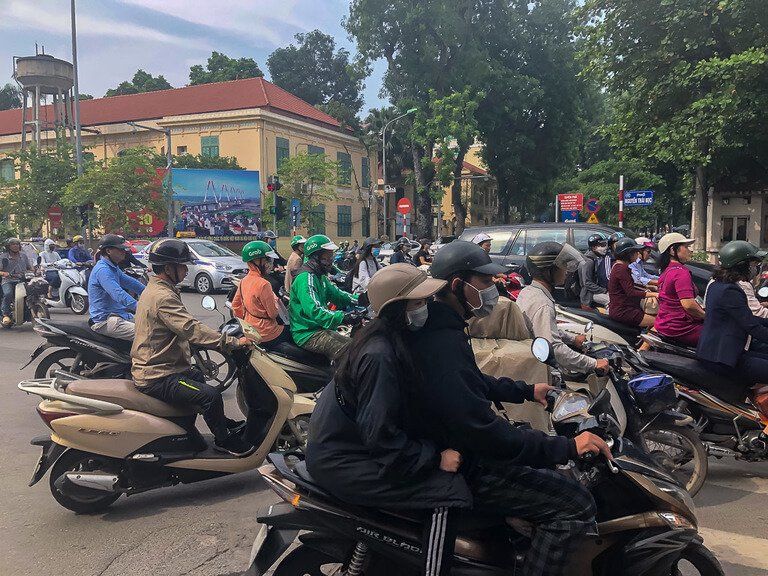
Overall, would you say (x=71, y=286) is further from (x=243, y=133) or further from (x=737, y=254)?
(x=243, y=133)

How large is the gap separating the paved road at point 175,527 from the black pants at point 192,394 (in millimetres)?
559

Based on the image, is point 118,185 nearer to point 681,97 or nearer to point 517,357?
point 681,97

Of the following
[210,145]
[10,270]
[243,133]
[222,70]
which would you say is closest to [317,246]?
[10,270]

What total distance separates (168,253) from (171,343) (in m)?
0.59

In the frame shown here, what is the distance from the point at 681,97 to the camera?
1664 centimetres

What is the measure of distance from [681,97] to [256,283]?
49.5ft

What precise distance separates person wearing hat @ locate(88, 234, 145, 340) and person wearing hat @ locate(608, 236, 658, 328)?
4.76 meters

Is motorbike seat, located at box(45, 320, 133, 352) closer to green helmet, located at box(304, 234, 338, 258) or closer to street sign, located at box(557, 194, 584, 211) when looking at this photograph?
green helmet, located at box(304, 234, 338, 258)

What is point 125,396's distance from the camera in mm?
4051

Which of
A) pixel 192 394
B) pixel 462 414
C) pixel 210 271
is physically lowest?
pixel 192 394

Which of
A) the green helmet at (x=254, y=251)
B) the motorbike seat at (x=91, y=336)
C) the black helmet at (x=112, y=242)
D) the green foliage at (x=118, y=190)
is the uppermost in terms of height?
the green foliage at (x=118, y=190)

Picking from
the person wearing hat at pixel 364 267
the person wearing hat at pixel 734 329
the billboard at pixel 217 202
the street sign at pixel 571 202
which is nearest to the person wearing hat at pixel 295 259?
the person wearing hat at pixel 364 267

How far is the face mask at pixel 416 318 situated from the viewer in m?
2.38

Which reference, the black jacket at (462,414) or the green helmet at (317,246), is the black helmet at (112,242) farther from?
the black jacket at (462,414)
